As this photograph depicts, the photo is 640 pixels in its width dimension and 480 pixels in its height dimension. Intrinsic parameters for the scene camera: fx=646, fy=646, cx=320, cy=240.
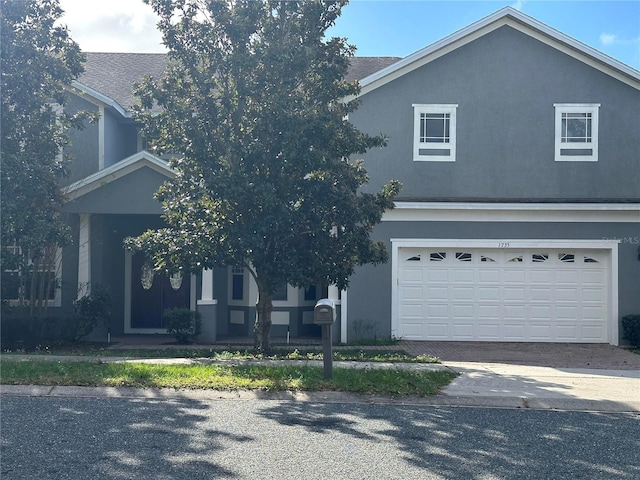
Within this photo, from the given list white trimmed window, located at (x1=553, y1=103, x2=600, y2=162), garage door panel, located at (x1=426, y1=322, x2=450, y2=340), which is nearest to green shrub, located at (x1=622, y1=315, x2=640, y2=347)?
white trimmed window, located at (x1=553, y1=103, x2=600, y2=162)

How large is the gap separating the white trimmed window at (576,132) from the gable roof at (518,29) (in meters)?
0.98

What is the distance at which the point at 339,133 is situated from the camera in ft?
35.4

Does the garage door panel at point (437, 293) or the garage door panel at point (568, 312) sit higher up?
the garage door panel at point (437, 293)

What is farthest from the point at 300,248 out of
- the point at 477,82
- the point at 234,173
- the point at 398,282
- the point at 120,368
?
the point at 477,82

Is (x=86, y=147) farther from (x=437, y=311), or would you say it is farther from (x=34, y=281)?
(x=437, y=311)

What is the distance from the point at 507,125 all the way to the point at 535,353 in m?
5.34

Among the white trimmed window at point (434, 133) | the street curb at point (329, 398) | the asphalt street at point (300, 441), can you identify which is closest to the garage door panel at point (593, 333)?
the white trimmed window at point (434, 133)

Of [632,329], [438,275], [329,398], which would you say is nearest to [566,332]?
[632,329]

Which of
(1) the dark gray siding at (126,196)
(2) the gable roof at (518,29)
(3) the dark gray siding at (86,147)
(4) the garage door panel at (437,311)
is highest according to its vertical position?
(2) the gable roof at (518,29)

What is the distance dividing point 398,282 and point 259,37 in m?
6.63

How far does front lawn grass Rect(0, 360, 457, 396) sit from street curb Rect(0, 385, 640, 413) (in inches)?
5.9

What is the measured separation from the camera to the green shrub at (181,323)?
14.5 meters

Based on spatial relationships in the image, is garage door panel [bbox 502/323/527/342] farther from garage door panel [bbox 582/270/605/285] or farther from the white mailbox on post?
the white mailbox on post

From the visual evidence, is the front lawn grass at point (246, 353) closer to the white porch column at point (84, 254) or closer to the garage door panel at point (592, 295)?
the white porch column at point (84, 254)
